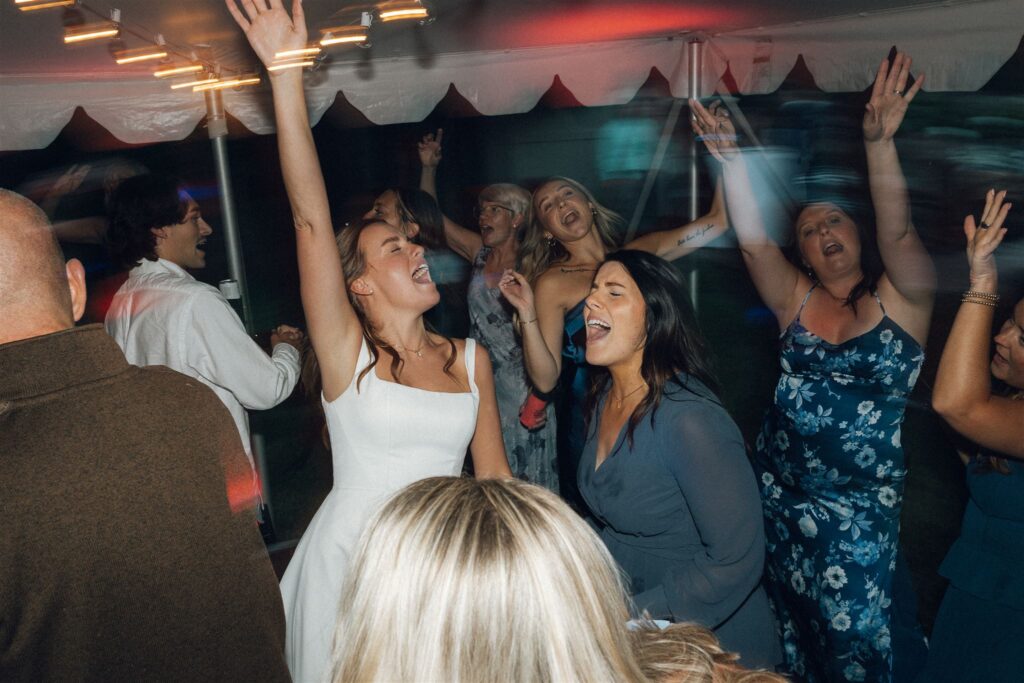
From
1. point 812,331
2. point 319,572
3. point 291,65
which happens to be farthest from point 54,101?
point 812,331

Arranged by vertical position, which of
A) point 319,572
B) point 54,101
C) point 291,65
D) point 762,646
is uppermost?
point 54,101

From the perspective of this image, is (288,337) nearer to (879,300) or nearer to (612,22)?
(612,22)

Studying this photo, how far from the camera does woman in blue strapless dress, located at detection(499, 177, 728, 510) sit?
10.0ft

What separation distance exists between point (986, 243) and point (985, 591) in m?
0.98

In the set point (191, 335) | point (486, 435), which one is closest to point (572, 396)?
point (486, 435)

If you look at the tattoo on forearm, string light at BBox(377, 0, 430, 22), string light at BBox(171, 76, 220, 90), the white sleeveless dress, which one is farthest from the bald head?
the tattoo on forearm

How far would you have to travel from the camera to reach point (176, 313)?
2.69 metres

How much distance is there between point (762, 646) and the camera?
1926mm

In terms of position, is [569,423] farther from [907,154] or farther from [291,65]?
[907,154]

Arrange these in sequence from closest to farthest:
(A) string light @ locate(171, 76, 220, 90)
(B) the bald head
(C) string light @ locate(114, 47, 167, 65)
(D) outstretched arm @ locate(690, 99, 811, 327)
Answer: (B) the bald head < (D) outstretched arm @ locate(690, 99, 811, 327) < (C) string light @ locate(114, 47, 167, 65) < (A) string light @ locate(171, 76, 220, 90)

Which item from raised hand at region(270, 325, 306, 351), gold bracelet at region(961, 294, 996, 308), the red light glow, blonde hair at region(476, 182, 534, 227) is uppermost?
the red light glow

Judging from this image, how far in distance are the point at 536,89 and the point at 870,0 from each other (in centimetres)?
165

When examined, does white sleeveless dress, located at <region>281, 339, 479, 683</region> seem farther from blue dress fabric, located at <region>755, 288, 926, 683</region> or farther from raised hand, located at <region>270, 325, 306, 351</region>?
blue dress fabric, located at <region>755, 288, 926, 683</region>

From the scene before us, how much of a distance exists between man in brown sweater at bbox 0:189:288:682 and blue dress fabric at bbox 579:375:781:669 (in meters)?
0.94
